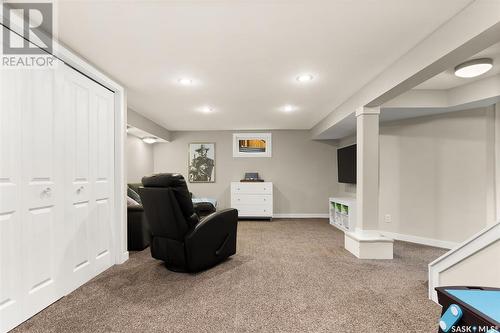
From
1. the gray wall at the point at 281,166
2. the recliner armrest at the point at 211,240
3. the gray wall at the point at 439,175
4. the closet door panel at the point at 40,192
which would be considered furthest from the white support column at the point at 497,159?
the closet door panel at the point at 40,192

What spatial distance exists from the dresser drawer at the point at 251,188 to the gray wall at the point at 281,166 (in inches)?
19.0

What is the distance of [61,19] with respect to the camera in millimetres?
1834

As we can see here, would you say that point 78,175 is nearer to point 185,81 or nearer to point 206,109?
point 185,81

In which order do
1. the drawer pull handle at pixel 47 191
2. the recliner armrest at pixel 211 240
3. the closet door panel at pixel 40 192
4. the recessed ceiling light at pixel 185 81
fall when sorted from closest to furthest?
the closet door panel at pixel 40 192
the drawer pull handle at pixel 47 191
the recliner armrest at pixel 211 240
the recessed ceiling light at pixel 185 81

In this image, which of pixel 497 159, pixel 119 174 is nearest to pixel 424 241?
pixel 497 159

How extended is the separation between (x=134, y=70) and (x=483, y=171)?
4836 mm

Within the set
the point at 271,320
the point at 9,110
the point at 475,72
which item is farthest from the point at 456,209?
the point at 9,110

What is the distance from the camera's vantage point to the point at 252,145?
6453 mm

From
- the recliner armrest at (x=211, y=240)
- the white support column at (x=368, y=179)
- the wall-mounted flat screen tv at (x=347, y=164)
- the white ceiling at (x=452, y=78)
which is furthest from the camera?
the wall-mounted flat screen tv at (x=347, y=164)

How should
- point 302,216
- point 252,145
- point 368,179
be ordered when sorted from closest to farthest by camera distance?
point 368,179, point 302,216, point 252,145

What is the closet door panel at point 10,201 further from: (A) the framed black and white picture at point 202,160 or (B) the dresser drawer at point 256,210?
(A) the framed black and white picture at point 202,160

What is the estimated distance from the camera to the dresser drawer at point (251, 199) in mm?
5934

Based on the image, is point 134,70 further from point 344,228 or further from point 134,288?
point 344,228

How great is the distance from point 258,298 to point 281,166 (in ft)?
14.9
